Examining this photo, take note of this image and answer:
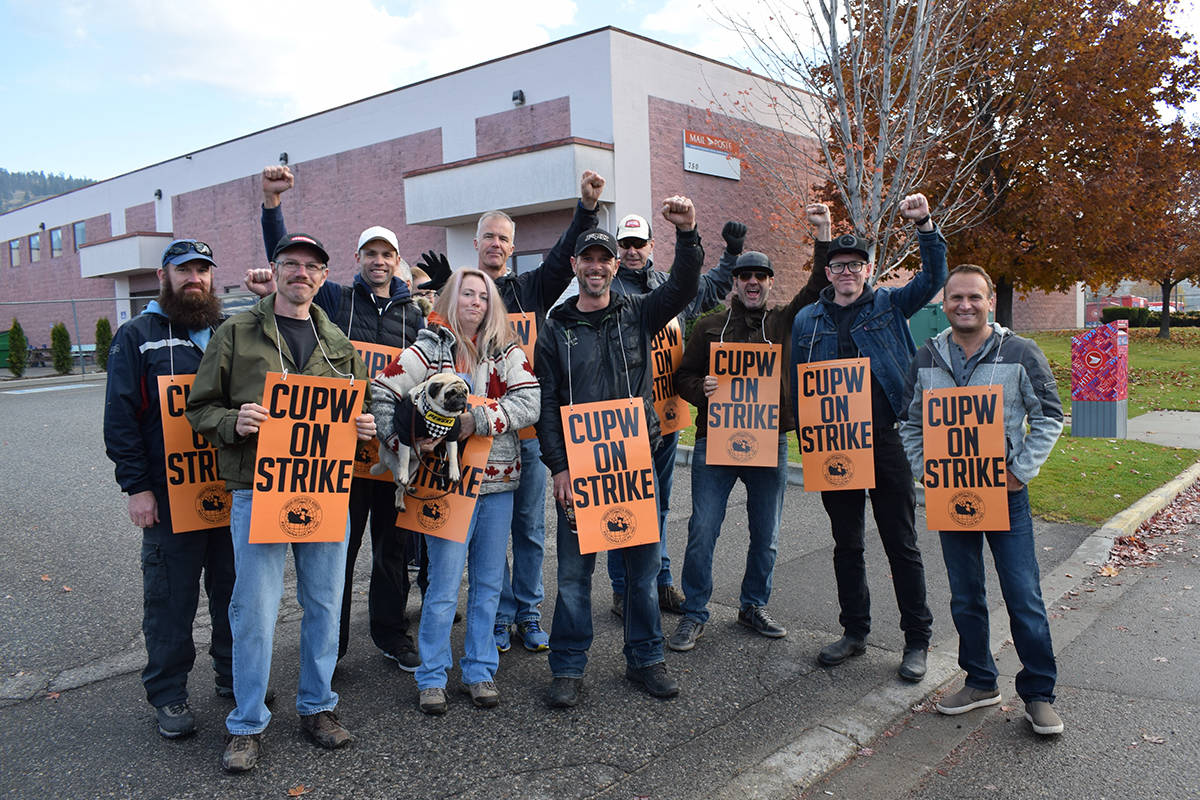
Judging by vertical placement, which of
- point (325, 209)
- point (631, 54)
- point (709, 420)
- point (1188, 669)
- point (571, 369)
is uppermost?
point (631, 54)

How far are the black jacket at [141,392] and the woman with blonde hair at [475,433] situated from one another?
3.05 ft

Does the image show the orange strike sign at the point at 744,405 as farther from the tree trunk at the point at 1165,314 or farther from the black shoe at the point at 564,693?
the tree trunk at the point at 1165,314

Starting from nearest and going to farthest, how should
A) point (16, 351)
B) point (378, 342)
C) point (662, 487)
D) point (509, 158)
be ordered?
1. point (378, 342)
2. point (662, 487)
3. point (509, 158)
4. point (16, 351)

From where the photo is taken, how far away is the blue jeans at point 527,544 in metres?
4.52

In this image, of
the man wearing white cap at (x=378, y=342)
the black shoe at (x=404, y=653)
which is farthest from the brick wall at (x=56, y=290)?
the black shoe at (x=404, y=653)

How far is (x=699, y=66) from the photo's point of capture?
72.8 ft

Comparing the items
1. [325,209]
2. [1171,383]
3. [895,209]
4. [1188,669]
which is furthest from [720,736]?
[325,209]

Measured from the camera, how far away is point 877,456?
4.41 meters

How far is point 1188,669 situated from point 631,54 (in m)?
19.4

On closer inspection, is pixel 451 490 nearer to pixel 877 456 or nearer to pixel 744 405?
pixel 744 405

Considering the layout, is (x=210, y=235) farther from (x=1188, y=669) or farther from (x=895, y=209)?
(x=1188, y=669)

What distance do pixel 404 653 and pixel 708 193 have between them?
2023 cm

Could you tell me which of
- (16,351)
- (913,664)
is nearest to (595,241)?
(913,664)

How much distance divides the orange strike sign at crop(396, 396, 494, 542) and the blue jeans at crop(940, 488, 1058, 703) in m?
2.27
